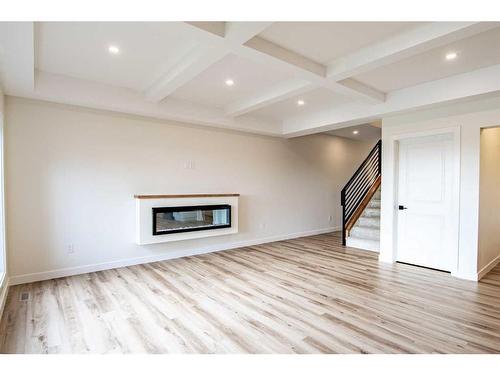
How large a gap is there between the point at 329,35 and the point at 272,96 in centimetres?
147

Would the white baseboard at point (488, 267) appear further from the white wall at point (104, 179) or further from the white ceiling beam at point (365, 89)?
the white wall at point (104, 179)

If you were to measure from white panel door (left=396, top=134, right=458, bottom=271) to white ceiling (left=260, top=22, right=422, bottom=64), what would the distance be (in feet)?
7.61

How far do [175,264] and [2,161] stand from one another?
259 cm

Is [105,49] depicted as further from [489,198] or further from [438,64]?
[489,198]

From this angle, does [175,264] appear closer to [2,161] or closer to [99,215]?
[99,215]

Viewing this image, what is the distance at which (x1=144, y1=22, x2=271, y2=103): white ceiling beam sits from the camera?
2135mm

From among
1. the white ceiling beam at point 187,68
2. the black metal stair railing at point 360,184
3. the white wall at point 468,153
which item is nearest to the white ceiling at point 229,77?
the white ceiling beam at point 187,68

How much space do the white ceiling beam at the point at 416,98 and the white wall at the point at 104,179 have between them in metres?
1.53

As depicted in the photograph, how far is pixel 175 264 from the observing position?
437 cm

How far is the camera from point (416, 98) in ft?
12.3

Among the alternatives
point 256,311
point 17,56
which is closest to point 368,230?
point 256,311

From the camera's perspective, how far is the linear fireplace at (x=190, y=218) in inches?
175

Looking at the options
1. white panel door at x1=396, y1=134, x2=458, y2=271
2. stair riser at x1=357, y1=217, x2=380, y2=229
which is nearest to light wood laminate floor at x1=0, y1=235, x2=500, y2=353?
white panel door at x1=396, y1=134, x2=458, y2=271
